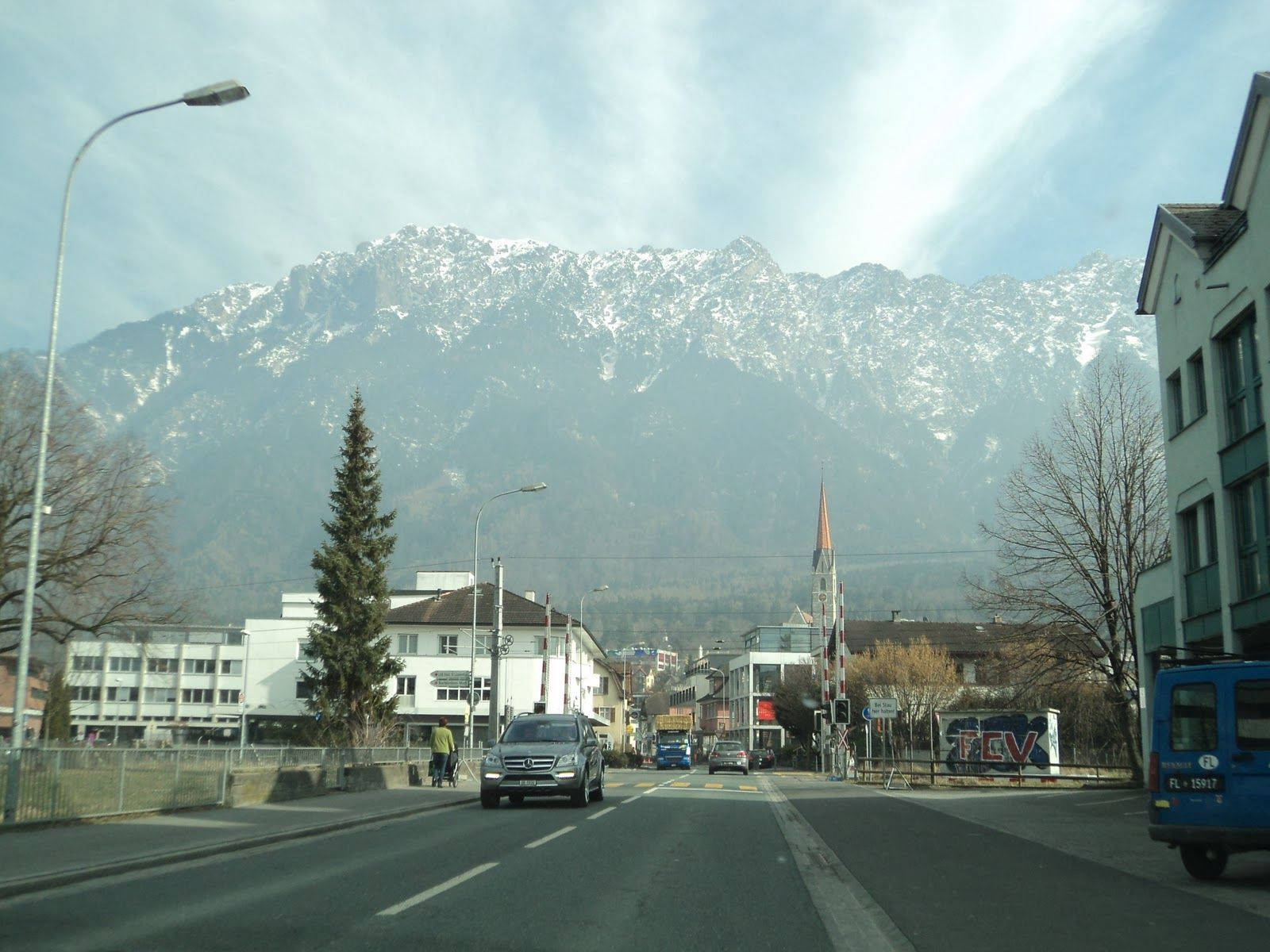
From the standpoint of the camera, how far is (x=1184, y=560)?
83.8 ft

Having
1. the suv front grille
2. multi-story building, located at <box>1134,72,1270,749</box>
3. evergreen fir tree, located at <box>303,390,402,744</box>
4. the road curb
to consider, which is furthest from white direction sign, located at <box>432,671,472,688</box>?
the road curb

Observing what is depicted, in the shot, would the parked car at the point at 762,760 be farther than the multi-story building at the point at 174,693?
No

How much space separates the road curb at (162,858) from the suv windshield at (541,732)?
150 inches

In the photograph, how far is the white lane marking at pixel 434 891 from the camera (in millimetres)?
9133

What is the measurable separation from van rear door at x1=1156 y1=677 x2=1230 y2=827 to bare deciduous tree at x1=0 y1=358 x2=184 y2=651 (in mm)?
35608

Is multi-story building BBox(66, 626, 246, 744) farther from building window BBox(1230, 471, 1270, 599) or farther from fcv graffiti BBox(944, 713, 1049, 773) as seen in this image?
building window BBox(1230, 471, 1270, 599)

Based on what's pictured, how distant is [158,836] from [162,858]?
250 centimetres

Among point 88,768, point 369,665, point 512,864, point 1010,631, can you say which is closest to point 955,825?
point 512,864

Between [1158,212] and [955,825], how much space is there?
14.7m

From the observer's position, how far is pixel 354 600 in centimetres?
5212

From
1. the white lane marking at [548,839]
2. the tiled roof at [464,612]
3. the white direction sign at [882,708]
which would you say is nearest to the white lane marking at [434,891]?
the white lane marking at [548,839]

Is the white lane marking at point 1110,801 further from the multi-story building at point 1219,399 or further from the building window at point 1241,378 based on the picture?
the building window at point 1241,378

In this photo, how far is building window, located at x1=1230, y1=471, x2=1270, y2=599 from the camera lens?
21.2m

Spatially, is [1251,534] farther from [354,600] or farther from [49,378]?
[354,600]
